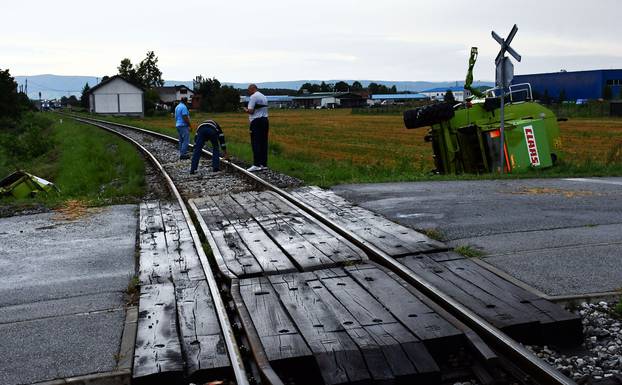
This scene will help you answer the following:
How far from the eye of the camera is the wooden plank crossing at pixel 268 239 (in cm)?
684

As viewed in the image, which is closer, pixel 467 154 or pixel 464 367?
pixel 464 367

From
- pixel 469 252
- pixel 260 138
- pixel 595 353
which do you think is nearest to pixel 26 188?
pixel 260 138

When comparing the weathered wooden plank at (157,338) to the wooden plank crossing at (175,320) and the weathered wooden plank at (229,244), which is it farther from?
the weathered wooden plank at (229,244)

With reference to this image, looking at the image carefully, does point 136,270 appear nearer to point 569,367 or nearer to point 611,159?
point 569,367

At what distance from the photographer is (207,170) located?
1653 cm

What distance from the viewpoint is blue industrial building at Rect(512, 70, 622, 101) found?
315 feet

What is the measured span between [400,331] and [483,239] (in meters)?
3.35

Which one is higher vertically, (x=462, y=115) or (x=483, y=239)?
(x=462, y=115)

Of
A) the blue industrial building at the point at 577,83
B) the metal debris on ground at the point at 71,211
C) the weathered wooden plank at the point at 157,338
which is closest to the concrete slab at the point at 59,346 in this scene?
the weathered wooden plank at the point at 157,338

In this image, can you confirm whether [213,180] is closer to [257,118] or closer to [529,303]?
[257,118]

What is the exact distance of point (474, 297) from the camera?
5652 mm

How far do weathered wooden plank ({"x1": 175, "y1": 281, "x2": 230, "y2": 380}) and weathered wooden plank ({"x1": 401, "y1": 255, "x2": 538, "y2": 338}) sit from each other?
1862 millimetres

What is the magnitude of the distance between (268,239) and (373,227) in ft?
4.41

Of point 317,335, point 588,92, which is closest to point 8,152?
point 317,335
